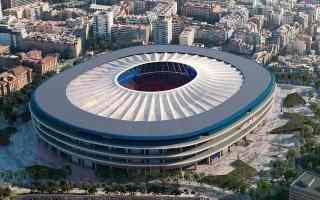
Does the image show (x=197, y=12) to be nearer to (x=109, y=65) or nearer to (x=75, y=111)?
(x=109, y=65)

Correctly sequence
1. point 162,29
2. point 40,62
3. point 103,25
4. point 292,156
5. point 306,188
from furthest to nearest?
point 103,25, point 162,29, point 40,62, point 292,156, point 306,188

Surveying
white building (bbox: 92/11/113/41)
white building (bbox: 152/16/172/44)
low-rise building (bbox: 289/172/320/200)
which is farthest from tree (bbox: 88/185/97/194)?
white building (bbox: 92/11/113/41)

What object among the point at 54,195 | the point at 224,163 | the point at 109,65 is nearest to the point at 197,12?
the point at 109,65

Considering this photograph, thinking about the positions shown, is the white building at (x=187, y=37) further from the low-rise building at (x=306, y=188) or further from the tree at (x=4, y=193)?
the low-rise building at (x=306, y=188)

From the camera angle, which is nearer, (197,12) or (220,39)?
(220,39)

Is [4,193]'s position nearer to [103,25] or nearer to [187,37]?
[187,37]

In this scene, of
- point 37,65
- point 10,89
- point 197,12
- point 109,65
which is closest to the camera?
point 109,65

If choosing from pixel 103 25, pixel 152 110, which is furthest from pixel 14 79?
pixel 152 110
